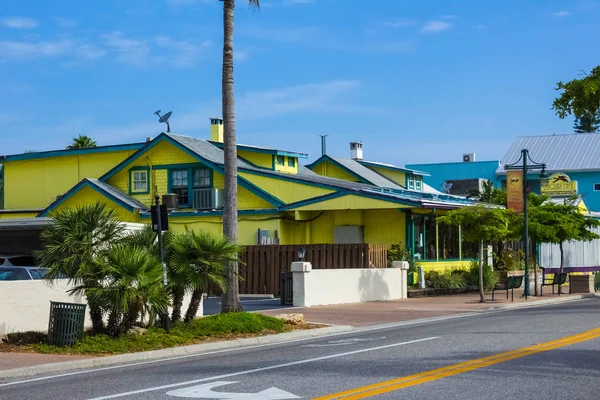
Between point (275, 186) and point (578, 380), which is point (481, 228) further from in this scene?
point (578, 380)

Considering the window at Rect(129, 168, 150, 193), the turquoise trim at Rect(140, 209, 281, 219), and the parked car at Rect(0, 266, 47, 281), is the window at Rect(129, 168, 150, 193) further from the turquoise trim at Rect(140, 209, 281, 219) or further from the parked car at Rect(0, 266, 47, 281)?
the parked car at Rect(0, 266, 47, 281)

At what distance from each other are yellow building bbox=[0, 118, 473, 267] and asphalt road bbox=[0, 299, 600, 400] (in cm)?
1847

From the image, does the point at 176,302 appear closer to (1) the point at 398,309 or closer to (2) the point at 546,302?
(1) the point at 398,309

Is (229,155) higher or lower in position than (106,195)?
lower

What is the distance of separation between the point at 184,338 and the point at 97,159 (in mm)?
29682

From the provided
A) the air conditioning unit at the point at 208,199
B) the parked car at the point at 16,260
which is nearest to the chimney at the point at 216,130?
the air conditioning unit at the point at 208,199

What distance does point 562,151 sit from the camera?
71.9 meters

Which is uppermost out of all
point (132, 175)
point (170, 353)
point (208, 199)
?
point (132, 175)

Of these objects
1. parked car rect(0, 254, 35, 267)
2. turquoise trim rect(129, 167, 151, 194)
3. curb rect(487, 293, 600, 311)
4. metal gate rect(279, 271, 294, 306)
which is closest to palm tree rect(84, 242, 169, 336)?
metal gate rect(279, 271, 294, 306)

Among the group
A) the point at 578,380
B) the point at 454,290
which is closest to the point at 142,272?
the point at 578,380

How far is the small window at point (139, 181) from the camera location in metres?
41.6

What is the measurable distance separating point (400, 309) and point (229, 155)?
30.3 feet

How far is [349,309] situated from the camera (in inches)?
1062

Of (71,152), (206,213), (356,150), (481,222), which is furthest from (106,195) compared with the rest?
(356,150)
